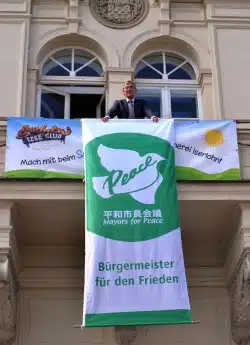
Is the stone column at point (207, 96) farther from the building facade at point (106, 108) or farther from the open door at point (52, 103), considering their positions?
the open door at point (52, 103)

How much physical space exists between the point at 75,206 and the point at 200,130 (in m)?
2.01

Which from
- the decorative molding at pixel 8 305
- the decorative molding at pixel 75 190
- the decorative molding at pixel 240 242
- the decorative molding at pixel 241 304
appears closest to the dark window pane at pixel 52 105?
the decorative molding at pixel 75 190

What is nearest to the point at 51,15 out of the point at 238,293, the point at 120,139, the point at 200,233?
the point at 120,139

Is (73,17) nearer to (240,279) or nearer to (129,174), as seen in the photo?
(129,174)

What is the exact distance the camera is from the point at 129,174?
928cm

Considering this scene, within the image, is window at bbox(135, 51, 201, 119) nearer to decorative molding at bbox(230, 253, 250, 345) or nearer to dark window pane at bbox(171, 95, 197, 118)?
dark window pane at bbox(171, 95, 197, 118)

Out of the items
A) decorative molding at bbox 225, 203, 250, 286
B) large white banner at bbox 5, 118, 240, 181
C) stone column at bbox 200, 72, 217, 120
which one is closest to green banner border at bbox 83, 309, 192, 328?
decorative molding at bbox 225, 203, 250, 286

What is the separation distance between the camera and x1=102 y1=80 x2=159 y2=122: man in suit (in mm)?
10305

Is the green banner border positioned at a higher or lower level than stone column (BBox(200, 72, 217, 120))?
lower

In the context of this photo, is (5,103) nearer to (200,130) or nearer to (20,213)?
(20,213)

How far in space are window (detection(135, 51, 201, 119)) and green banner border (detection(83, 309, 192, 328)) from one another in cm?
389

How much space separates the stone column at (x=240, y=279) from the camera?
921 cm

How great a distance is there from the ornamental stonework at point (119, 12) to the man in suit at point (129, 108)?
6.46 feet

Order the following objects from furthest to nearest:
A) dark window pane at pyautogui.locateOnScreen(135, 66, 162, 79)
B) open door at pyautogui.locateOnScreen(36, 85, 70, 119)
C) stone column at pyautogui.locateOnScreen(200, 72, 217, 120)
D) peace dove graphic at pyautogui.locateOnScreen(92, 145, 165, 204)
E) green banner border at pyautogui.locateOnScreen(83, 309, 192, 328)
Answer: dark window pane at pyautogui.locateOnScreen(135, 66, 162, 79) → open door at pyautogui.locateOnScreen(36, 85, 70, 119) → stone column at pyautogui.locateOnScreen(200, 72, 217, 120) → peace dove graphic at pyautogui.locateOnScreen(92, 145, 165, 204) → green banner border at pyautogui.locateOnScreen(83, 309, 192, 328)
